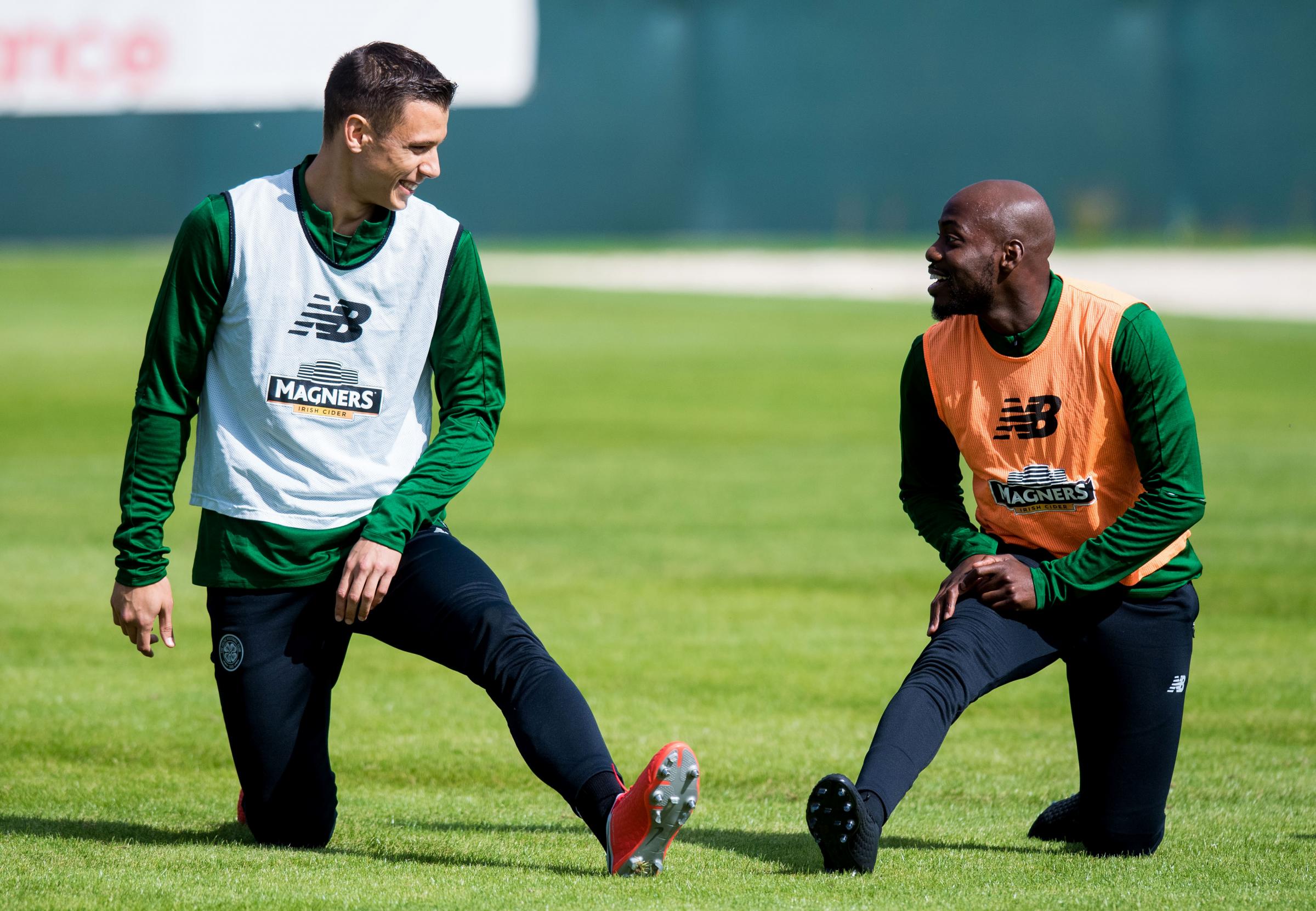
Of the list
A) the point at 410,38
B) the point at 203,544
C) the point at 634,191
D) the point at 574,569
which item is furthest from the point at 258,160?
the point at 203,544

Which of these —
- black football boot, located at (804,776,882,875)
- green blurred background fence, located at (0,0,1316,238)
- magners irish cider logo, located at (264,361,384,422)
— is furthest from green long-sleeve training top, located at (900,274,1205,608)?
green blurred background fence, located at (0,0,1316,238)

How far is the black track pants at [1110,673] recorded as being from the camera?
3.94 meters

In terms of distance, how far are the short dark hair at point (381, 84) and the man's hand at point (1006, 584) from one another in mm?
1674

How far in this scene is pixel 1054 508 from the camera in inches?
160

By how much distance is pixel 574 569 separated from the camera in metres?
9.49

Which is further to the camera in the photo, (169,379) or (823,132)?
(823,132)

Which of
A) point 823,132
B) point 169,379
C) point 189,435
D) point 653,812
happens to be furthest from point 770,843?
point 823,132

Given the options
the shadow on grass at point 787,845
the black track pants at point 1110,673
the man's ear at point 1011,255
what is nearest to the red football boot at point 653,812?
the shadow on grass at point 787,845

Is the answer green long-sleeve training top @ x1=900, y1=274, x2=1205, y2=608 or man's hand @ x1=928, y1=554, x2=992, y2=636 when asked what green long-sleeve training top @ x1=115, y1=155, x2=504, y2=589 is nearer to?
man's hand @ x1=928, y1=554, x2=992, y2=636

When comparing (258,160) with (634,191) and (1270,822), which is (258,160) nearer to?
(634,191)

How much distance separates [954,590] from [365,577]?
1.39m

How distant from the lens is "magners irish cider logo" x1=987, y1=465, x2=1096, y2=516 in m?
4.02

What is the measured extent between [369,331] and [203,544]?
669 millimetres

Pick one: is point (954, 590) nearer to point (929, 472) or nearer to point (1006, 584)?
point (1006, 584)
